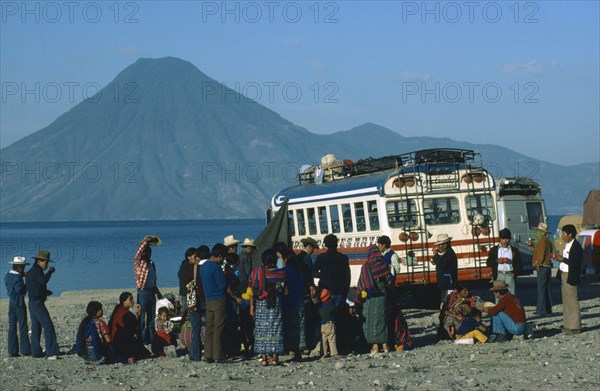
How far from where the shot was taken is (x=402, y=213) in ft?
71.3

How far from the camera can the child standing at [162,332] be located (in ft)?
56.0

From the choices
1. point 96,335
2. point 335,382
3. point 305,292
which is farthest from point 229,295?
point 335,382

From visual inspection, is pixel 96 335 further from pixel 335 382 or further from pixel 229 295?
pixel 335 382

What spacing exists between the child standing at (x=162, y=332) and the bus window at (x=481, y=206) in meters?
7.45

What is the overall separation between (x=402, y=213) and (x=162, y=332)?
21.4ft

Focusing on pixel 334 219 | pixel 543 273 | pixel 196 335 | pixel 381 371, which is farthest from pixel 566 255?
pixel 334 219

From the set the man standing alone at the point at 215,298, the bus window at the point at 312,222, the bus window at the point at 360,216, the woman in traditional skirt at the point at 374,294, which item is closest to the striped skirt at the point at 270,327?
the man standing alone at the point at 215,298

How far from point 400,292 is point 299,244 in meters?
3.73

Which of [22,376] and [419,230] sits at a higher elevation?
[419,230]

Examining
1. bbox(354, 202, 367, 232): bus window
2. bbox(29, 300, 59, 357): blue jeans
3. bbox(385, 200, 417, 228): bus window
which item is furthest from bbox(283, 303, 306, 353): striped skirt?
bbox(354, 202, 367, 232): bus window

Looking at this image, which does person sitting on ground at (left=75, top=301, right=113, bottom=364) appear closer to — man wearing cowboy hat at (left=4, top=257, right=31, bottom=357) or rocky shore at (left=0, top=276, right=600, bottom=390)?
rocky shore at (left=0, top=276, right=600, bottom=390)

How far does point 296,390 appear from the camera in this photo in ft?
41.4

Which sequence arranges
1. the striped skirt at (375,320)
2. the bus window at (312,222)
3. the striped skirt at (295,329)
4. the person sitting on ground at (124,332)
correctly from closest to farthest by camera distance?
the striped skirt at (295,329) → the striped skirt at (375,320) → the person sitting on ground at (124,332) → the bus window at (312,222)

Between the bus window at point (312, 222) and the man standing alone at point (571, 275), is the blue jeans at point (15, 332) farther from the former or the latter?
the man standing alone at point (571, 275)
